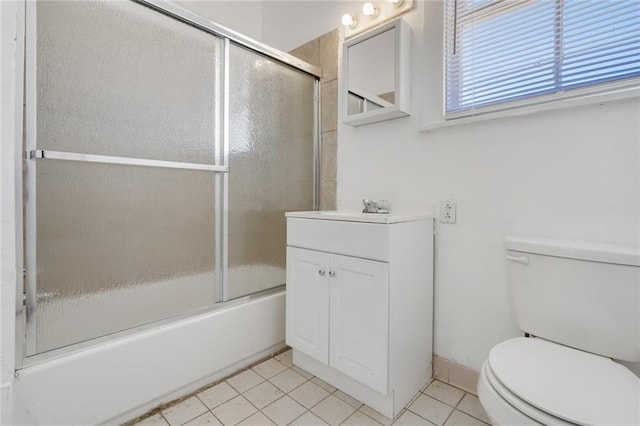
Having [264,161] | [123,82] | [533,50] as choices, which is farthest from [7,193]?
[533,50]

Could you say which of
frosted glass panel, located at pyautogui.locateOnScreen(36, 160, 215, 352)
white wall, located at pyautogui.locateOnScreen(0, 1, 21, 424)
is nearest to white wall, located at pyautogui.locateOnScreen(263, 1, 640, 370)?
frosted glass panel, located at pyautogui.locateOnScreen(36, 160, 215, 352)

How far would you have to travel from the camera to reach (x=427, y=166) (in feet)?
5.10

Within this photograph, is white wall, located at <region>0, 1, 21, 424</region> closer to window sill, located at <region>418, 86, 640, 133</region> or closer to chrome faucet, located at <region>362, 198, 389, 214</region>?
chrome faucet, located at <region>362, 198, 389, 214</region>

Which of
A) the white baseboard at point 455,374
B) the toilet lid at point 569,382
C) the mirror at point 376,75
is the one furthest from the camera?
the mirror at point 376,75

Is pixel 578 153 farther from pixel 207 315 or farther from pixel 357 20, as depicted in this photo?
pixel 207 315

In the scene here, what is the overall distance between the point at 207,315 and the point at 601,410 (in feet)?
4.68

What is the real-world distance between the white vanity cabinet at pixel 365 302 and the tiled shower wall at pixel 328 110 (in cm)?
52

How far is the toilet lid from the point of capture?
72cm

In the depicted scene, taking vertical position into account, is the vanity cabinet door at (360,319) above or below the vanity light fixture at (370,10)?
below

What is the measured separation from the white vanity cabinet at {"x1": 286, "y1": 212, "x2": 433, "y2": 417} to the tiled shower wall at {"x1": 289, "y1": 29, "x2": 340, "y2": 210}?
0.52 m

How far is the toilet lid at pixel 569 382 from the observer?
0.72 m

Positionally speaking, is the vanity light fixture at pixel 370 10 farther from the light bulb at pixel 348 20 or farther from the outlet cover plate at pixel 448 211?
the outlet cover plate at pixel 448 211

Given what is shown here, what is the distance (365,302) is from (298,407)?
21.6 inches

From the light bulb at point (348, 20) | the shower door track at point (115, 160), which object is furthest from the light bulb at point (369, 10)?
the shower door track at point (115, 160)
